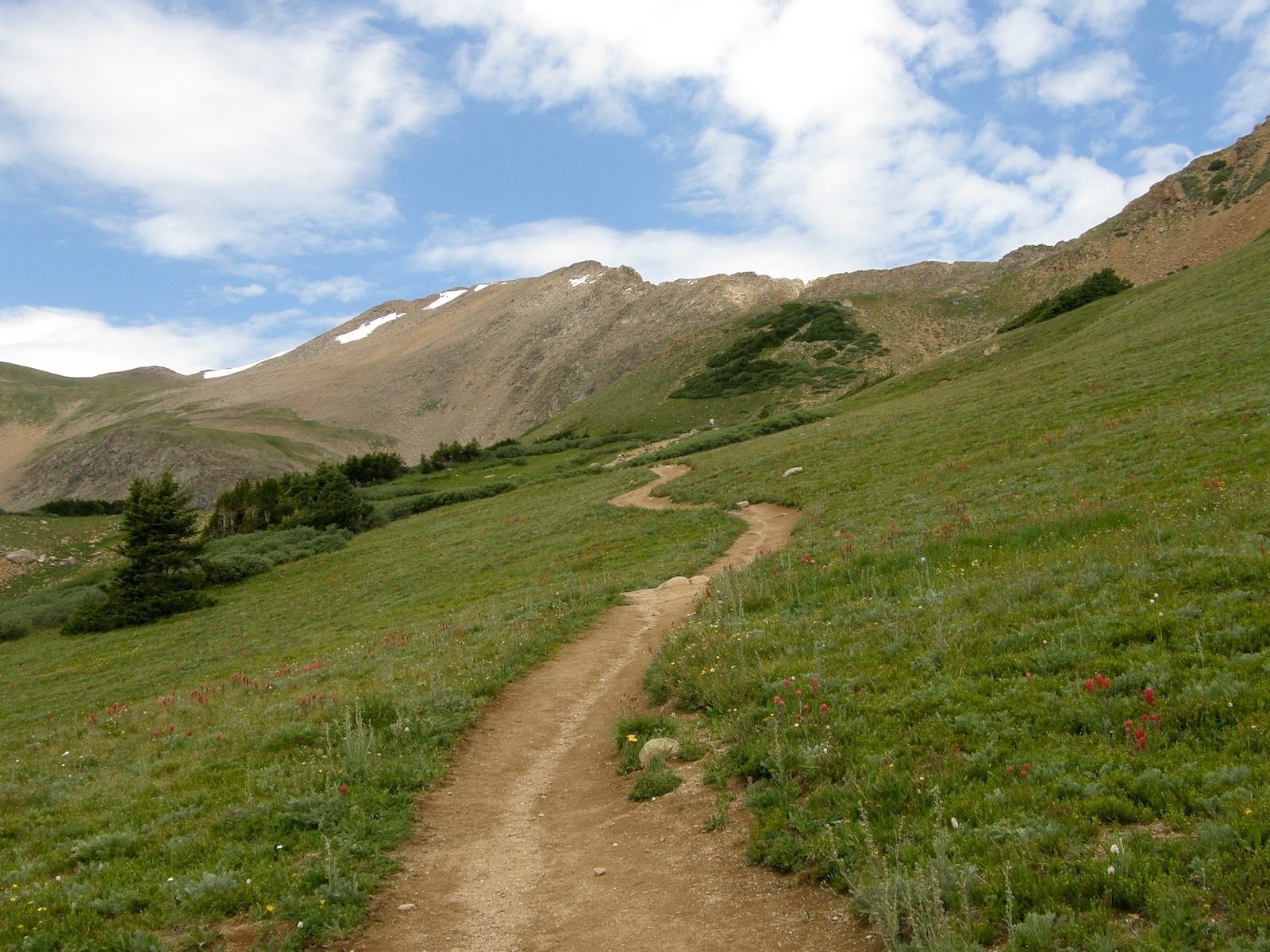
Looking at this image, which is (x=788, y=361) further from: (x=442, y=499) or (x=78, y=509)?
(x=78, y=509)

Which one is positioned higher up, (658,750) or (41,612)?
(658,750)

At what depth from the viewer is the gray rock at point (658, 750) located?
365 inches

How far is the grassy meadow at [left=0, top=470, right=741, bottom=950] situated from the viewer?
270 inches

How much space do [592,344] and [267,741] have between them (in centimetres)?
15416

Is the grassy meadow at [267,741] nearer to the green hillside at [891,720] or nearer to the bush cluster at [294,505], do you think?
the green hillside at [891,720]

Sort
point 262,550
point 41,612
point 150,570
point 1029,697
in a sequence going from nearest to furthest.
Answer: point 1029,697, point 150,570, point 41,612, point 262,550

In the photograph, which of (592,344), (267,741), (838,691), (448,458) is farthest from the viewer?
(592,344)

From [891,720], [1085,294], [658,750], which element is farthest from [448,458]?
[891,720]

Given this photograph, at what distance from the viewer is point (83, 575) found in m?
57.1

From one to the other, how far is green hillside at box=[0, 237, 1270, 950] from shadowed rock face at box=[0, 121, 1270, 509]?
6207 cm

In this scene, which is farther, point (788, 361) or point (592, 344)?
point (592, 344)

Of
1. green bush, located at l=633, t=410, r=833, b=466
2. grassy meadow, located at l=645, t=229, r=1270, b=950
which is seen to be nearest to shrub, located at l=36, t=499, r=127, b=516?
green bush, located at l=633, t=410, r=833, b=466

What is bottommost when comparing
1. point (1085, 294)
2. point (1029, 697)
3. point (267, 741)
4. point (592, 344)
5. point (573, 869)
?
point (573, 869)

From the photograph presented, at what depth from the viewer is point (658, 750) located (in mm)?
9414
